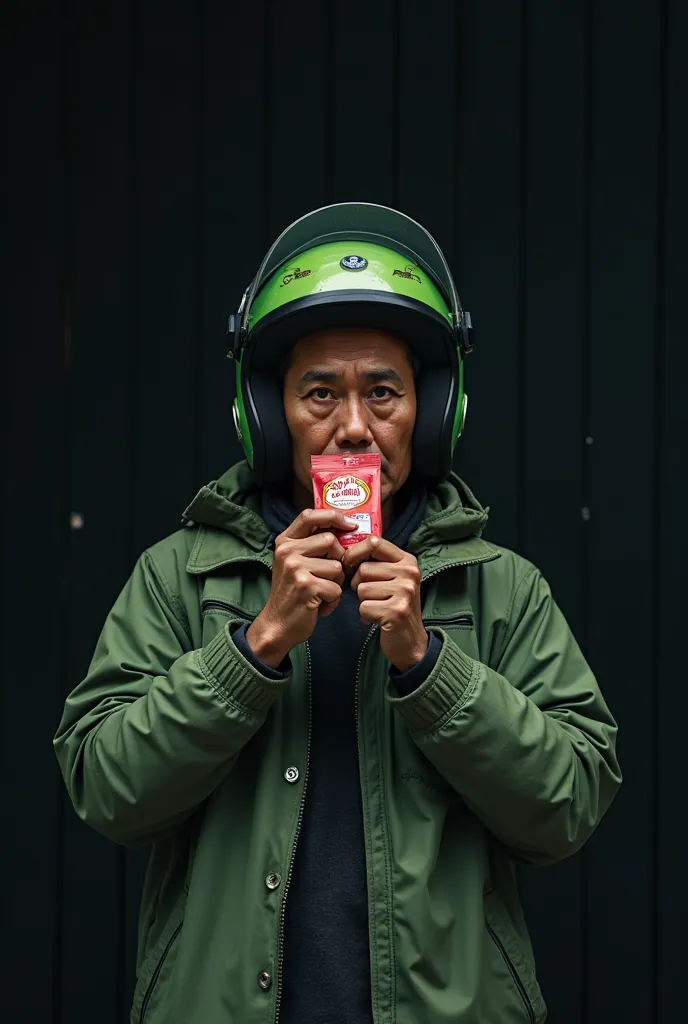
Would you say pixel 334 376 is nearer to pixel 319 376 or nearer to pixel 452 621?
pixel 319 376

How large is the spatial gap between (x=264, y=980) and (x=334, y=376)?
3.81ft

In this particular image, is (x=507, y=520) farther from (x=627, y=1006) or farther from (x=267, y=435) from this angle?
(x=627, y=1006)

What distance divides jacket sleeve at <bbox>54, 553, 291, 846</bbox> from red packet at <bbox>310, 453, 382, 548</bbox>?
29cm

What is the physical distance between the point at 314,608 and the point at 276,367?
663 millimetres

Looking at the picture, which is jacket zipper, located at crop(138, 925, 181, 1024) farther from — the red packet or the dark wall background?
the dark wall background

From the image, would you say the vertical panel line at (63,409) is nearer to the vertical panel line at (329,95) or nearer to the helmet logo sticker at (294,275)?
the vertical panel line at (329,95)

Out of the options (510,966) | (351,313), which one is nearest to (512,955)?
(510,966)

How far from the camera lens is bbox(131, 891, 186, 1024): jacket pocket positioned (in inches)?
88.3

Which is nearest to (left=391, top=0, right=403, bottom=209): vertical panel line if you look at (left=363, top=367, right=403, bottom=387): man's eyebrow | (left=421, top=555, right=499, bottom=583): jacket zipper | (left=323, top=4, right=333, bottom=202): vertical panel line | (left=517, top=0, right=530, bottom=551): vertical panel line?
(left=323, top=4, right=333, bottom=202): vertical panel line

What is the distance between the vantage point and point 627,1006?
3.41 metres

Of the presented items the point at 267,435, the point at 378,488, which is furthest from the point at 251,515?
the point at 378,488

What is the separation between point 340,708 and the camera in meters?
2.28

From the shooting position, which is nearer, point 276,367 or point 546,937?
point 276,367

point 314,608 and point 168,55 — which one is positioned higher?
point 168,55
